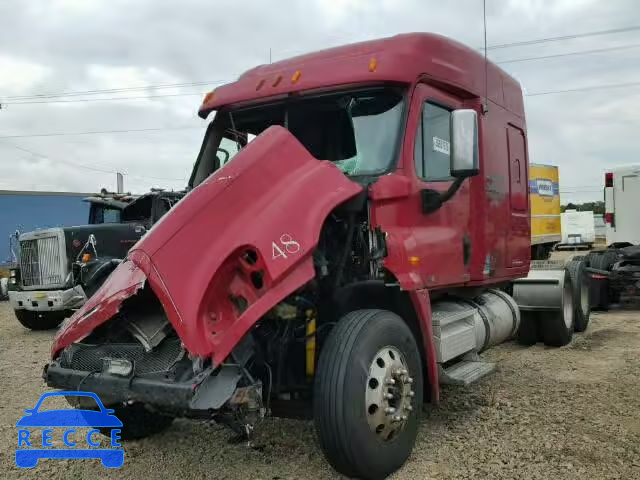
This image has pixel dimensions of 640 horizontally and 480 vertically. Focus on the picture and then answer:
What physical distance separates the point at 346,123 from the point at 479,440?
253 centimetres

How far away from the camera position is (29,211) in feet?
88.0

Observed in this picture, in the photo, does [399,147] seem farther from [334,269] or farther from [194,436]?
[194,436]

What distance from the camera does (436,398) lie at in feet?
14.3

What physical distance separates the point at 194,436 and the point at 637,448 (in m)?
3.23

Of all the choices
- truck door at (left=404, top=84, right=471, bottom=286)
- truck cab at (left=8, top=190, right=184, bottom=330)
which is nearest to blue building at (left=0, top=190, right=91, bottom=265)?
truck cab at (left=8, top=190, right=184, bottom=330)

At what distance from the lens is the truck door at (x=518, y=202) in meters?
6.13

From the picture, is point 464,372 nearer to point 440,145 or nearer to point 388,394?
point 388,394

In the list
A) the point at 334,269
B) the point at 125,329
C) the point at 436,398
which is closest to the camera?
the point at 125,329

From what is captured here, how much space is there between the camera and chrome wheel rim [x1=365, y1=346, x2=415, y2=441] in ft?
11.8

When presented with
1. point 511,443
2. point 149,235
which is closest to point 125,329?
point 149,235

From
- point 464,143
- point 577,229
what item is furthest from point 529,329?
point 577,229

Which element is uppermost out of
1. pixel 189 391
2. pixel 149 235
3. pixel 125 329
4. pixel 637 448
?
pixel 149 235

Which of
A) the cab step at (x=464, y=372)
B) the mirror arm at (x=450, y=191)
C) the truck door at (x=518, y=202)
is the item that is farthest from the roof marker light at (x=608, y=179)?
the mirror arm at (x=450, y=191)

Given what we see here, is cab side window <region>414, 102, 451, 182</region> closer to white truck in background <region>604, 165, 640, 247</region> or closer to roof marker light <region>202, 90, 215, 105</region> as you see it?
roof marker light <region>202, 90, 215, 105</region>
